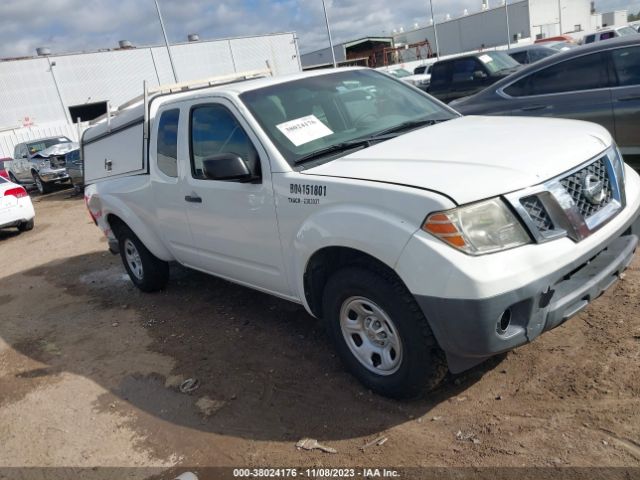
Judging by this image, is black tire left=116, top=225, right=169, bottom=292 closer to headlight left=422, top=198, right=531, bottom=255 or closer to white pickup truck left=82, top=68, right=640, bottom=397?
white pickup truck left=82, top=68, right=640, bottom=397

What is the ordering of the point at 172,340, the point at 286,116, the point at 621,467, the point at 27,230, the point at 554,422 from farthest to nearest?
the point at 27,230, the point at 172,340, the point at 286,116, the point at 554,422, the point at 621,467

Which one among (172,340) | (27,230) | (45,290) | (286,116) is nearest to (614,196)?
(286,116)

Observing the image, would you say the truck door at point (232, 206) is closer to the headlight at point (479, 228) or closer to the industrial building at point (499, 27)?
the headlight at point (479, 228)

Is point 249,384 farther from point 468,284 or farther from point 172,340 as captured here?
point 468,284

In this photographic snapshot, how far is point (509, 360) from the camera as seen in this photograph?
3582 mm

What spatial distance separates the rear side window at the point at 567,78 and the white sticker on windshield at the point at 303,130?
13.1ft

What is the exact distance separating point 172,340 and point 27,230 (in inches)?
362

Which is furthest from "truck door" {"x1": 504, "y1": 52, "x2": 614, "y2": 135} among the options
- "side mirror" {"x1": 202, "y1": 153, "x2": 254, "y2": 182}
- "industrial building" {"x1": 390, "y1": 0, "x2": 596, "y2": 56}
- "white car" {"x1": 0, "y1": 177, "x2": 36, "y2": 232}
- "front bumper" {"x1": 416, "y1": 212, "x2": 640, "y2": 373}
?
"industrial building" {"x1": 390, "y1": 0, "x2": 596, "y2": 56}

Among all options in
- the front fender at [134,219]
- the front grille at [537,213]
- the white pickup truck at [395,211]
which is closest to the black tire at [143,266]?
the front fender at [134,219]

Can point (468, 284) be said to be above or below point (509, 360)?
above

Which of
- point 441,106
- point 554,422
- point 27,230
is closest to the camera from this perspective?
point 554,422

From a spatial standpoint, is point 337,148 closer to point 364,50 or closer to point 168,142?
point 168,142

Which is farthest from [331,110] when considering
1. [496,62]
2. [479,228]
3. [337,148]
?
[496,62]

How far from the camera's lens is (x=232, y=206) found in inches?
157
